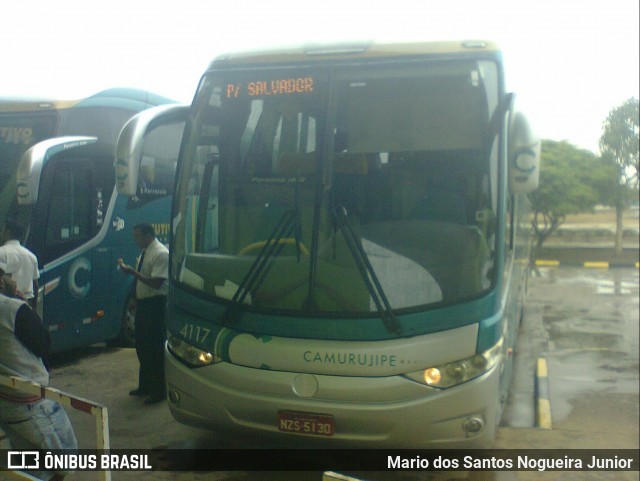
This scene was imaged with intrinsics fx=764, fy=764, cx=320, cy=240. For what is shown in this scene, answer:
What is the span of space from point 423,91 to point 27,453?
321 cm

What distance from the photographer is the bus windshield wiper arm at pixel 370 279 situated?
4.57 metres

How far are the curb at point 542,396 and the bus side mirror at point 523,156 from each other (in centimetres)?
315

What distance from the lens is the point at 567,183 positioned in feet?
111

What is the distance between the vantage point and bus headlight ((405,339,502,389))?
4.54m

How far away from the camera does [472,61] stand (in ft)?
16.3

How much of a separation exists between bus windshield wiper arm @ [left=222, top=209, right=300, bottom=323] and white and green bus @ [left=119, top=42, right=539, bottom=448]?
0.04 feet

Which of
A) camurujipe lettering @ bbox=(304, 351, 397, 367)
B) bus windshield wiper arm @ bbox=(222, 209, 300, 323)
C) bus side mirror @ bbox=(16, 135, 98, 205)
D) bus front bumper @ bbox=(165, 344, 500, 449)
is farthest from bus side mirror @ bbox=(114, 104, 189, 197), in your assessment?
camurujipe lettering @ bbox=(304, 351, 397, 367)

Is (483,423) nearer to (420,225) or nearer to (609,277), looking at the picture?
(420,225)

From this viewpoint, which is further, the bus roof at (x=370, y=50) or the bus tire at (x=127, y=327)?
the bus tire at (x=127, y=327)

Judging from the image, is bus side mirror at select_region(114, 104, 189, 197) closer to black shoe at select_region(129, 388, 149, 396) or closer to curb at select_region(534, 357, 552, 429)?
black shoe at select_region(129, 388, 149, 396)

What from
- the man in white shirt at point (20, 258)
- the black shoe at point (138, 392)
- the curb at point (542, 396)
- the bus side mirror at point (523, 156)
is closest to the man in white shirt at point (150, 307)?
the black shoe at point (138, 392)

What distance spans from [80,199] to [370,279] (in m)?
3.66

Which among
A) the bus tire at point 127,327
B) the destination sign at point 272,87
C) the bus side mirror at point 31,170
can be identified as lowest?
the bus tire at point 127,327

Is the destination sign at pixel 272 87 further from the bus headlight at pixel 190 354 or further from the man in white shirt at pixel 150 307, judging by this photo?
the man in white shirt at pixel 150 307
